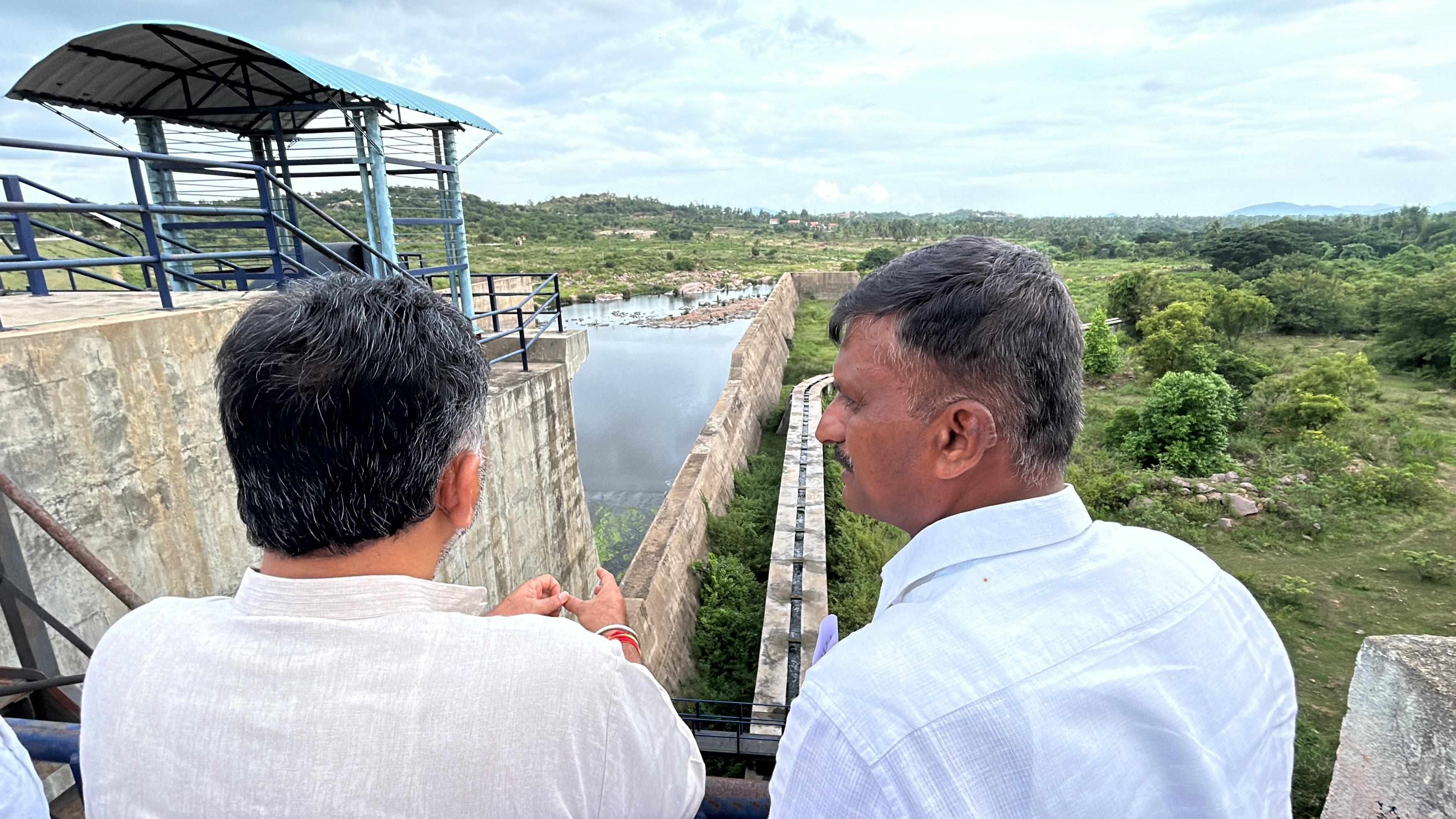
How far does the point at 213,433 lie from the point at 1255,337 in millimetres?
27222

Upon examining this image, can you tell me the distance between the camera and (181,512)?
2939mm

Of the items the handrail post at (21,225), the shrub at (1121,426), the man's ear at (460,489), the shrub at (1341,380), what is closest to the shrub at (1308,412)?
the shrub at (1341,380)

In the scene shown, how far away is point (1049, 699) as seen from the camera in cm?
76

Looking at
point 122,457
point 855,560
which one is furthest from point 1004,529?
point 855,560

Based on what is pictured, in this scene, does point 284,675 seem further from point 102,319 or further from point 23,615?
point 102,319

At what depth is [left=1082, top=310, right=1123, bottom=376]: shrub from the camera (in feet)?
65.2

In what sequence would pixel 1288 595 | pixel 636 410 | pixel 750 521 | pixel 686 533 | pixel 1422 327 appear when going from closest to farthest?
pixel 1288 595, pixel 686 533, pixel 750 521, pixel 1422 327, pixel 636 410

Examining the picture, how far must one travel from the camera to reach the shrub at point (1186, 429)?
12500 millimetres

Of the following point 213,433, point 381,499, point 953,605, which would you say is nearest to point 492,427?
point 213,433

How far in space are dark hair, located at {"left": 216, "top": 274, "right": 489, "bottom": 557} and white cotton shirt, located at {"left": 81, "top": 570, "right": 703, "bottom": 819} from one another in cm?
9

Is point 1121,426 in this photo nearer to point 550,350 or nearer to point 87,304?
point 550,350

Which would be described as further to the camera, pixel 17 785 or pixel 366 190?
pixel 366 190

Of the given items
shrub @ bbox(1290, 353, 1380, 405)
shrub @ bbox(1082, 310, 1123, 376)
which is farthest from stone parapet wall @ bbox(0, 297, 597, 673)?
shrub @ bbox(1082, 310, 1123, 376)

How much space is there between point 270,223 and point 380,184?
1.82m
